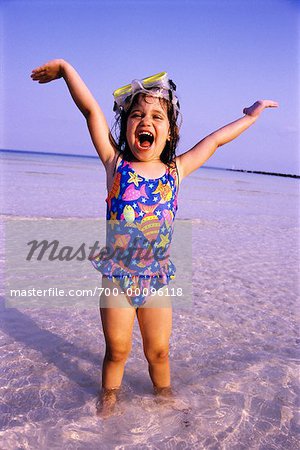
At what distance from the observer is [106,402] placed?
8.61 ft

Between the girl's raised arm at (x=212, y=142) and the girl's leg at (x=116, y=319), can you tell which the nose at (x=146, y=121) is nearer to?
the girl's raised arm at (x=212, y=142)

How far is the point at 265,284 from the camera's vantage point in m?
5.27

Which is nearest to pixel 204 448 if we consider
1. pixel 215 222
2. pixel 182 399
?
pixel 182 399

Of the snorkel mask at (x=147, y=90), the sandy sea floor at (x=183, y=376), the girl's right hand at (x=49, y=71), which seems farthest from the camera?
the snorkel mask at (x=147, y=90)

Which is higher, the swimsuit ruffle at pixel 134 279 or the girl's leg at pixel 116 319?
the swimsuit ruffle at pixel 134 279

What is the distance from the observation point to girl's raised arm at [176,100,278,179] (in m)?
2.81

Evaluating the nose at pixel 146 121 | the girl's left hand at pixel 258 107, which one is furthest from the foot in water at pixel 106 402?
the girl's left hand at pixel 258 107

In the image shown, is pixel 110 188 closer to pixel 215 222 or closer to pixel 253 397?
pixel 253 397

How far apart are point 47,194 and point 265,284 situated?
29.3 ft

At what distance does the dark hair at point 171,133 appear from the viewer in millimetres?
2652

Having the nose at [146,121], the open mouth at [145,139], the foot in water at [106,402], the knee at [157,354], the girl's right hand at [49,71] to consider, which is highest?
the girl's right hand at [49,71]

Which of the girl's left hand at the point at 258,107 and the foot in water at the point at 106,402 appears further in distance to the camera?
the girl's left hand at the point at 258,107

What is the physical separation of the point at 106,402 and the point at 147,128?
1817 millimetres

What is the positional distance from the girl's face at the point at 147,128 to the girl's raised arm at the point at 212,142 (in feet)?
0.85
